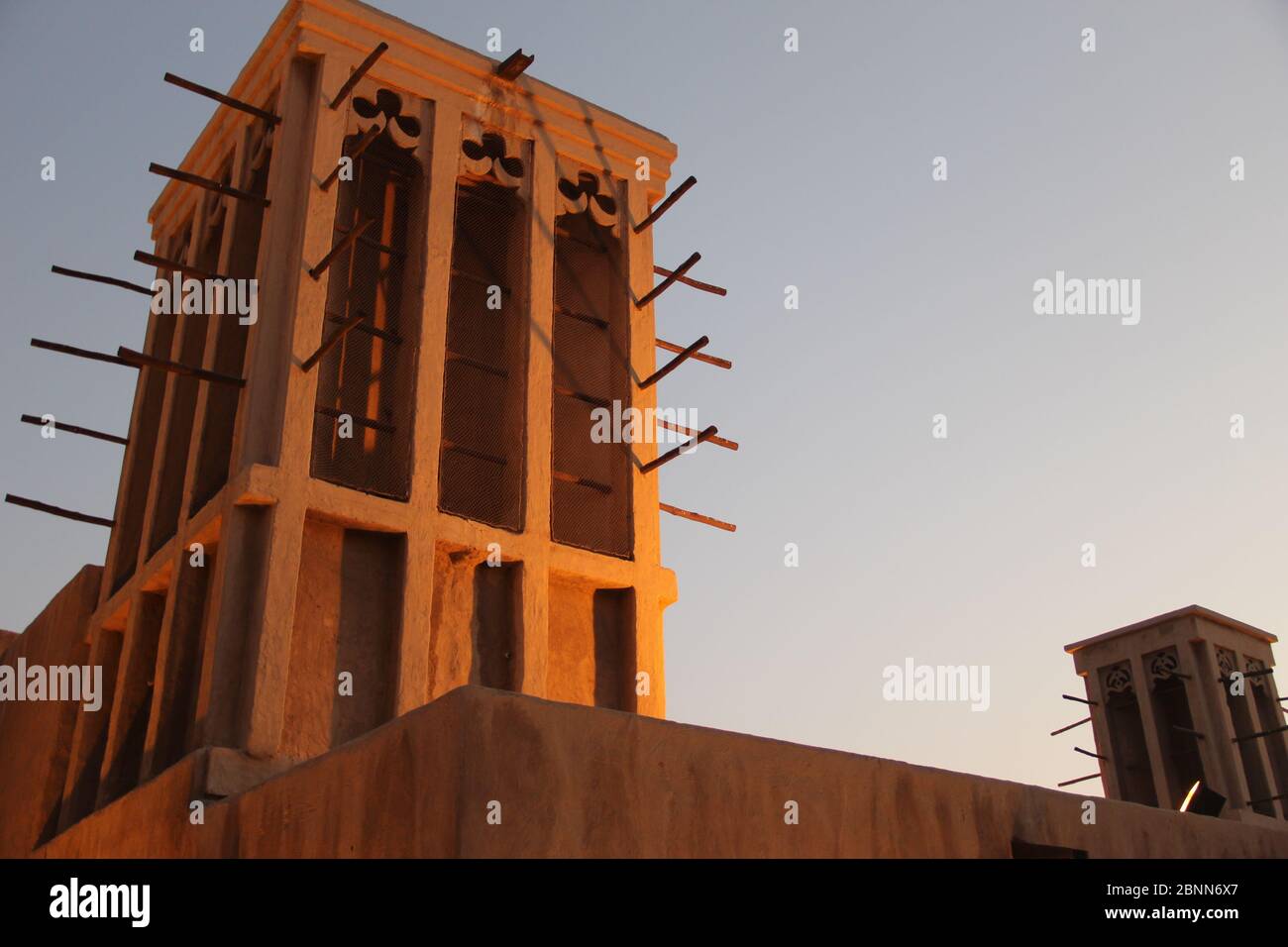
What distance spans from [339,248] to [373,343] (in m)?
1.75

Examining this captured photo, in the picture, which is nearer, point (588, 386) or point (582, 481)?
point (582, 481)

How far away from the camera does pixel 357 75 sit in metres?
11.6

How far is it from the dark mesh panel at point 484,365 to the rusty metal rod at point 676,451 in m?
1.46

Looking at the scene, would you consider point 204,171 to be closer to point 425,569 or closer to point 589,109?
point 589,109

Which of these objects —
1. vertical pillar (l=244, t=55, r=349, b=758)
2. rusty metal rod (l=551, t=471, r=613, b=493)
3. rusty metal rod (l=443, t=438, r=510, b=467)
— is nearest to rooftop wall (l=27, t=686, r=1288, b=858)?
vertical pillar (l=244, t=55, r=349, b=758)

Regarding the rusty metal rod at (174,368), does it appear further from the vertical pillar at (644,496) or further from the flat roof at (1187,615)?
the flat roof at (1187,615)

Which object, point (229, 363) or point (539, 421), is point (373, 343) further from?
point (539, 421)

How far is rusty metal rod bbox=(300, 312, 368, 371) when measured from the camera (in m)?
10.1

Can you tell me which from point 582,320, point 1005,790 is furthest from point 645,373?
point 1005,790

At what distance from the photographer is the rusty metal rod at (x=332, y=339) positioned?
33.2ft

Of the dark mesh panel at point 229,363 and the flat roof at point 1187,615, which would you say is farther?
the flat roof at point 1187,615

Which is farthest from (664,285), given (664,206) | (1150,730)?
(1150,730)

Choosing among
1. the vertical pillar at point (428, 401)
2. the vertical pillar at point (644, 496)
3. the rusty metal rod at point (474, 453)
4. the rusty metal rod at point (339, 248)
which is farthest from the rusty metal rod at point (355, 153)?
the vertical pillar at point (644, 496)

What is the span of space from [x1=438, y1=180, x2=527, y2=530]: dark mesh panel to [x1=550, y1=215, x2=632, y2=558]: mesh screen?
48 cm
